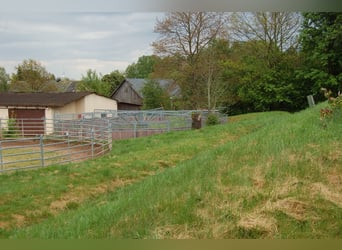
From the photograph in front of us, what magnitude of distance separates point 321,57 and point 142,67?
1468 mm

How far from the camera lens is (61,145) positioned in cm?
500

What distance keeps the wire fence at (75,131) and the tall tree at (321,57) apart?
1.83 meters

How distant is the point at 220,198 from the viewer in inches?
56.3

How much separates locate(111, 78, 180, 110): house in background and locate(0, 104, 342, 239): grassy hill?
31.1 inches

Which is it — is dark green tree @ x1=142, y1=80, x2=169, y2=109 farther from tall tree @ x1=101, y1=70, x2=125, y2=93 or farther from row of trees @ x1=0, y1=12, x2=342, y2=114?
tall tree @ x1=101, y1=70, x2=125, y2=93

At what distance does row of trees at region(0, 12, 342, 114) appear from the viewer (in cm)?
232

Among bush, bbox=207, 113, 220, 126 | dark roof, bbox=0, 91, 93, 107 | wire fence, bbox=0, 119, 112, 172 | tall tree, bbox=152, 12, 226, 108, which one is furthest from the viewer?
bush, bbox=207, 113, 220, 126

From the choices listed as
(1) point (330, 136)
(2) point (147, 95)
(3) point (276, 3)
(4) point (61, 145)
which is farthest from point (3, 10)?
(4) point (61, 145)

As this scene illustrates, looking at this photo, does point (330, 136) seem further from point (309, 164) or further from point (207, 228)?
point (207, 228)

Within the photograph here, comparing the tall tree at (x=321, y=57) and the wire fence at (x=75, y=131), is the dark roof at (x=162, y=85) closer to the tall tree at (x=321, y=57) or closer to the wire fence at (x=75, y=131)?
the wire fence at (x=75, y=131)

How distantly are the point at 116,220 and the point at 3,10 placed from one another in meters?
0.92

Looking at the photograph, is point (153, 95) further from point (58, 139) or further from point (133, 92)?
point (58, 139)

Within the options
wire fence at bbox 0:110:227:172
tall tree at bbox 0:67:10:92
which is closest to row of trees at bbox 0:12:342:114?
tall tree at bbox 0:67:10:92

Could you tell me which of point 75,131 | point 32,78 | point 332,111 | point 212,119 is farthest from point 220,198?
point 75,131
